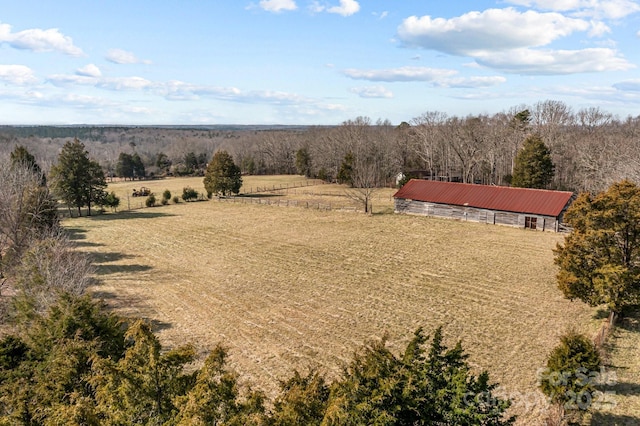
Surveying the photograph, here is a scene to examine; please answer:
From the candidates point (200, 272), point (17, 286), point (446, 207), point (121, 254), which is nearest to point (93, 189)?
point (121, 254)

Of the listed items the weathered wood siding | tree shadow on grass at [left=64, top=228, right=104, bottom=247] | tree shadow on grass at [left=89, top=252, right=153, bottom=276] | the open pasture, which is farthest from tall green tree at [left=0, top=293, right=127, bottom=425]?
the open pasture

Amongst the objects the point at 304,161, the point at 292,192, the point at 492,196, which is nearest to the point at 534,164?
the point at 492,196

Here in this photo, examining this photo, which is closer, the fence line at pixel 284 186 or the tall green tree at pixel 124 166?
the fence line at pixel 284 186

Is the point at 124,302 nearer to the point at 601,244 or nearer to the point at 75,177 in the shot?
the point at 601,244

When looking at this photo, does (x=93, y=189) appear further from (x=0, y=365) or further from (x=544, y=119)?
(x=544, y=119)

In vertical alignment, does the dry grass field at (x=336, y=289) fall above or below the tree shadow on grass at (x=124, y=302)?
above

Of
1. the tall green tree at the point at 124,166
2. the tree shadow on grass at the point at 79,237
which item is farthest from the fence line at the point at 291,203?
the tall green tree at the point at 124,166

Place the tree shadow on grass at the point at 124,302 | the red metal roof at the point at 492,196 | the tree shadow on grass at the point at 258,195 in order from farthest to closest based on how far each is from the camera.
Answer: the tree shadow on grass at the point at 258,195 < the red metal roof at the point at 492,196 < the tree shadow on grass at the point at 124,302

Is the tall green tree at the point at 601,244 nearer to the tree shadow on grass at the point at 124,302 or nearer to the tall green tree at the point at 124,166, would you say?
the tree shadow on grass at the point at 124,302
